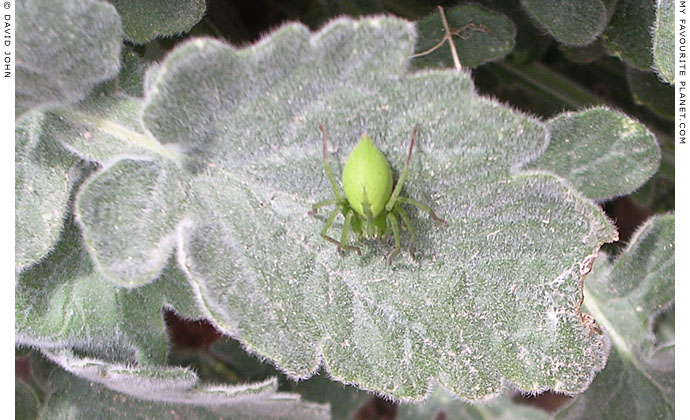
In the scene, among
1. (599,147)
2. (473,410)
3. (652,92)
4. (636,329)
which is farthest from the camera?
(473,410)

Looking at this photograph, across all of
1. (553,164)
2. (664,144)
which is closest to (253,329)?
(553,164)

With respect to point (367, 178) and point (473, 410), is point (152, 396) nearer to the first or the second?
point (367, 178)

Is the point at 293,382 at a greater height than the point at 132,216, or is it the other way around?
the point at 132,216

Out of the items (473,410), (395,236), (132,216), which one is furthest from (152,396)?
(473,410)

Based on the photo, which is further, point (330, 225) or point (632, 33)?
point (632, 33)

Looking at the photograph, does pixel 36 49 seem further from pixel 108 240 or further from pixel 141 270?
pixel 141 270

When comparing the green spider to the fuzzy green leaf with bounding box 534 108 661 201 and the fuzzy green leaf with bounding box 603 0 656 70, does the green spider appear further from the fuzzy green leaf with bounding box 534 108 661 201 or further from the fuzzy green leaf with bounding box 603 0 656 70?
the fuzzy green leaf with bounding box 603 0 656 70

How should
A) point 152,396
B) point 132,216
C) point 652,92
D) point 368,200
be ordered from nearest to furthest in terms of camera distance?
point 132,216 → point 368,200 → point 152,396 → point 652,92
